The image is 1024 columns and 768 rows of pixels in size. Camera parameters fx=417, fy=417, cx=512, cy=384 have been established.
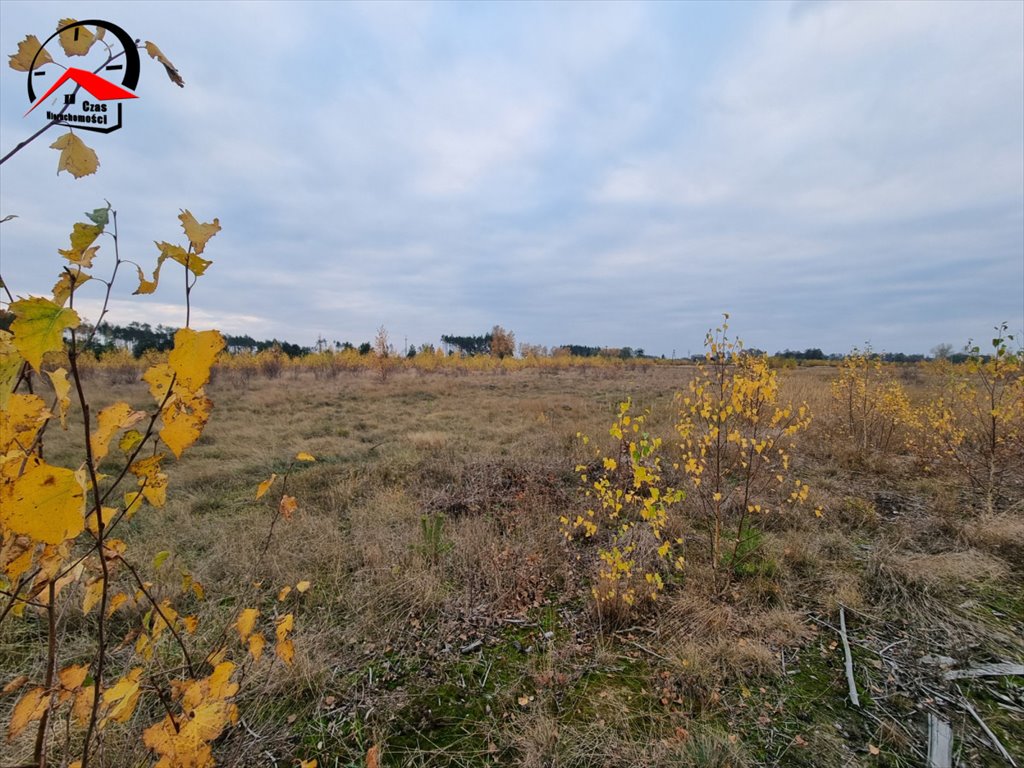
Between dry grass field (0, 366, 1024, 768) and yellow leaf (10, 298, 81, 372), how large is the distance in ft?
3.27

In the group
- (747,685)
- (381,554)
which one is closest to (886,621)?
(747,685)

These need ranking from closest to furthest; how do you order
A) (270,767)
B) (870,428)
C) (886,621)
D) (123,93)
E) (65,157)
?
(65,157) < (123,93) < (270,767) < (886,621) < (870,428)

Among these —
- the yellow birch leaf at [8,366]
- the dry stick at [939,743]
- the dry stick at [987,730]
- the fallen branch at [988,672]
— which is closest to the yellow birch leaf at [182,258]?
the yellow birch leaf at [8,366]

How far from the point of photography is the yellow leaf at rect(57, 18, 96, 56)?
31.8 inches

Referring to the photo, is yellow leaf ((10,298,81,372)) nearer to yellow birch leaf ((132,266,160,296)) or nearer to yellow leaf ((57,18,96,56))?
yellow birch leaf ((132,266,160,296))

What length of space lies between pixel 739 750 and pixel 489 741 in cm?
109

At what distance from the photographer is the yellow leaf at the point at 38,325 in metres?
0.58

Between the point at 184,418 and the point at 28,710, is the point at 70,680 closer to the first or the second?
the point at 28,710

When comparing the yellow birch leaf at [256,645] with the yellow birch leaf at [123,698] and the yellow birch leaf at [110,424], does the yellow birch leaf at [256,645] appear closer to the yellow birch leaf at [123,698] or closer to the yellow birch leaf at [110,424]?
the yellow birch leaf at [123,698]

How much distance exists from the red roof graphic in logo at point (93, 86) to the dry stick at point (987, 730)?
380 centimetres

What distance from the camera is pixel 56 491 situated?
0.63 m

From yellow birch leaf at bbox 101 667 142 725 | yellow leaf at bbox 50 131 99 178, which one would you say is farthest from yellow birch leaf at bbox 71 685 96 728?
yellow leaf at bbox 50 131 99 178

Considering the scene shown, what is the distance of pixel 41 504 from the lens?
63 cm

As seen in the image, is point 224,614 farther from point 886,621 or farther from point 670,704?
point 886,621
